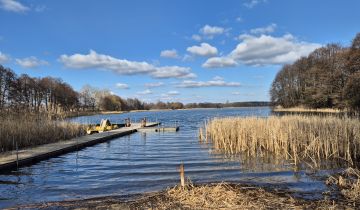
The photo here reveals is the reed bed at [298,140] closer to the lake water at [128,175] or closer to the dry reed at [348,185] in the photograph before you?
the lake water at [128,175]

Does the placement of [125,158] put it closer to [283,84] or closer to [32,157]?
[32,157]

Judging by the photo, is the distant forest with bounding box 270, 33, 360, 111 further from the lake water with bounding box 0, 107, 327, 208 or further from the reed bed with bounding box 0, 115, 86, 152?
the reed bed with bounding box 0, 115, 86, 152

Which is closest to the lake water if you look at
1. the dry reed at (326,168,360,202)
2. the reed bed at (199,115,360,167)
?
the dry reed at (326,168,360,202)

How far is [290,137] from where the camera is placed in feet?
47.6

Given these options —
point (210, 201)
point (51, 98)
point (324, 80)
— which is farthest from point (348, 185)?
point (51, 98)

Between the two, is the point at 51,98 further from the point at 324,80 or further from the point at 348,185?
the point at 348,185

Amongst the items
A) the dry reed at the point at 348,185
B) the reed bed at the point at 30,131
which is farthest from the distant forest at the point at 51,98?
the dry reed at the point at 348,185

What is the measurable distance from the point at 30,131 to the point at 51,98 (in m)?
49.7

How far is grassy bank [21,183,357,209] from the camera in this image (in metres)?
6.58

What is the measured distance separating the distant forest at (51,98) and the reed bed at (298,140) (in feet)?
35.9

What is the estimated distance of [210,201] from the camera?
265 inches

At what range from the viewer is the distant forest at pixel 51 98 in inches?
861

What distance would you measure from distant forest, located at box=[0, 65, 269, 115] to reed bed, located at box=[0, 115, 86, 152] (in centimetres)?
108

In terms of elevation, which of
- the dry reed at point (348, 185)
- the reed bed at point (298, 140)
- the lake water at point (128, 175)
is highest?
the reed bed at point (298, 140)
